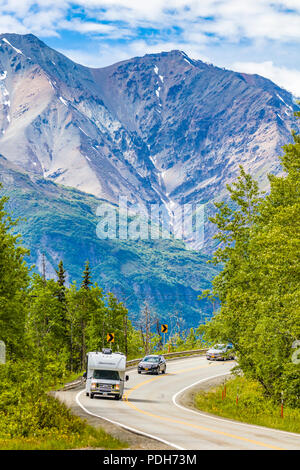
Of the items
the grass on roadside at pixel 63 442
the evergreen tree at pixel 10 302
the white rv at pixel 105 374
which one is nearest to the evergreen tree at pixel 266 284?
the white rv at pixel 105 374

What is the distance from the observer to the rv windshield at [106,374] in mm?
34438

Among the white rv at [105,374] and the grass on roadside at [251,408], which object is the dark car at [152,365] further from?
the white rv at [105,374]

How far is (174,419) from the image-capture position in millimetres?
24719

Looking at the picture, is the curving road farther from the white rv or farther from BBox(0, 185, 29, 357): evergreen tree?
BBox(0, 185, 29, 357): evergreen tree

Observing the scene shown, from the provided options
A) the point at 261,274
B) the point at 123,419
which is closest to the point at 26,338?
the point at 123,419

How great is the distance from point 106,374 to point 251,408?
28.3 feet

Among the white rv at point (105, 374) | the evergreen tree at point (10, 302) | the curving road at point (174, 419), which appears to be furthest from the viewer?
the white rv at point (105, 374)

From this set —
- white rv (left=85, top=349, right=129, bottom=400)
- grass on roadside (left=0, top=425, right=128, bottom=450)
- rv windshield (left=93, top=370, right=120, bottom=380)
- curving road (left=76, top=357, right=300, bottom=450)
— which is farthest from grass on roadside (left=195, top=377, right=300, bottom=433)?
grass on roadside (left=0, top=425, right=128, bottom=450)

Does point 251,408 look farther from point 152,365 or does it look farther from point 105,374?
point 152,365

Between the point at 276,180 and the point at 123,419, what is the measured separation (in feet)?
48.2

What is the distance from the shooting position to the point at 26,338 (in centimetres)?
3041

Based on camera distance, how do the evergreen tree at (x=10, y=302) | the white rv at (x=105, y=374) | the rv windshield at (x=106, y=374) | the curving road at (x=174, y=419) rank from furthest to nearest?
the rv windshield at (x=106, y=374) → the white rv at (x=105, y=374) → the evergreen tree at (x=10, y=302) → the curving road at (x=174, y=419)

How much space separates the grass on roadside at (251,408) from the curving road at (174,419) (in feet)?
4.48

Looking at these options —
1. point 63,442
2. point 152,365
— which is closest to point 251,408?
point 63,442
